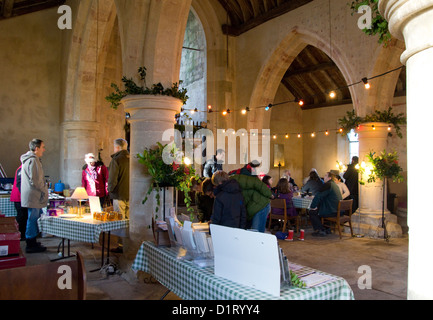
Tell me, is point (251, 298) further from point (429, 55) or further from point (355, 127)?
point (355, 127)

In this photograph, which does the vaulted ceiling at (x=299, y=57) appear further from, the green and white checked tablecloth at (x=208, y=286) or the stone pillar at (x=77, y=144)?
the green and white checked tablecloth at (x=208, y=286)

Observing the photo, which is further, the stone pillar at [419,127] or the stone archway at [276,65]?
the stone archway at [276,65]

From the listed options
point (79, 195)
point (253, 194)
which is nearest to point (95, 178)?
point (79, 195)

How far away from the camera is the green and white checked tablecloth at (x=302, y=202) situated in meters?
7.81

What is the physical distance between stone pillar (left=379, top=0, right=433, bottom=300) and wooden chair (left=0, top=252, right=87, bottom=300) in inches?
65.1

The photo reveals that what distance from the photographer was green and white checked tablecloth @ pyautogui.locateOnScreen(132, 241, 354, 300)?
214 cm

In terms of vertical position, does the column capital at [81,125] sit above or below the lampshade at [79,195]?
above

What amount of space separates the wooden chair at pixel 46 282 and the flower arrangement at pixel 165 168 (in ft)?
7.33

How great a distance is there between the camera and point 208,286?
2.35 metres

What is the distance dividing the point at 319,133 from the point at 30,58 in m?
12.0

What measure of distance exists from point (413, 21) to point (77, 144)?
827 cm

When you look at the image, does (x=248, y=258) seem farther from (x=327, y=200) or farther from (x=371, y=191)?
(x=371, y=191)

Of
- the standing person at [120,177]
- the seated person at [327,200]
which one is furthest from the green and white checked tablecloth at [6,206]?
the seated person at [327,200]

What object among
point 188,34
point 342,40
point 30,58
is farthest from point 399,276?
point 188,34
